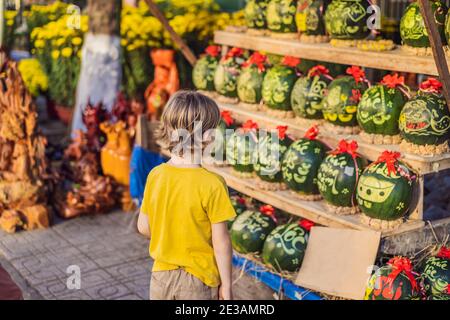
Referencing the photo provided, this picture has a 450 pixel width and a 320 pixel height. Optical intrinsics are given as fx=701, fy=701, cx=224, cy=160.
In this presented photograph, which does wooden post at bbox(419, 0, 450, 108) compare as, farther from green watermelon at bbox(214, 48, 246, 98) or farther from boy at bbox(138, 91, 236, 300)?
green watermelon at bbox(214, 48, 246, 98)

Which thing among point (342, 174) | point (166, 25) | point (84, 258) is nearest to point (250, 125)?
point (342, 174)

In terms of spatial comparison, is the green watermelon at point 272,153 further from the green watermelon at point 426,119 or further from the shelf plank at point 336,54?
the green watermelon at point 426,119

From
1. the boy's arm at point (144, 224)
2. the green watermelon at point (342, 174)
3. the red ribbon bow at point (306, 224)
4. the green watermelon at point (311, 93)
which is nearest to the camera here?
the boy's arm at point (144, 224)

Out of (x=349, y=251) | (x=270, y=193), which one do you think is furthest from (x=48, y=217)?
(x=349, y=251)

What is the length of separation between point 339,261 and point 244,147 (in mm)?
1308

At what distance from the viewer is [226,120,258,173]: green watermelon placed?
16.8ft

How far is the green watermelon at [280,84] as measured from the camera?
5160 millimetres

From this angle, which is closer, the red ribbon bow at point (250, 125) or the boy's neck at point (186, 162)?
the boy's neck at point (186, 162)

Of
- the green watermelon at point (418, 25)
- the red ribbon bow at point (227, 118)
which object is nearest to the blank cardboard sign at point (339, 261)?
the green watermelon at point (418, 25)

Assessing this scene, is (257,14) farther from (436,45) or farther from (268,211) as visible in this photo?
(436,45)

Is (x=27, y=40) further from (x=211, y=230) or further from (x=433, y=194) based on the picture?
(x=211, y=230)

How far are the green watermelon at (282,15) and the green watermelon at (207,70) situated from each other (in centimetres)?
77

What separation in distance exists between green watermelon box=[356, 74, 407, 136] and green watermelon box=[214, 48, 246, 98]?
1538mm

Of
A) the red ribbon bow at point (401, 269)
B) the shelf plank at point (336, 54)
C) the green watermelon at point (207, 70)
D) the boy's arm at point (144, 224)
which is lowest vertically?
the red ribbon bow at point (401, 269)
